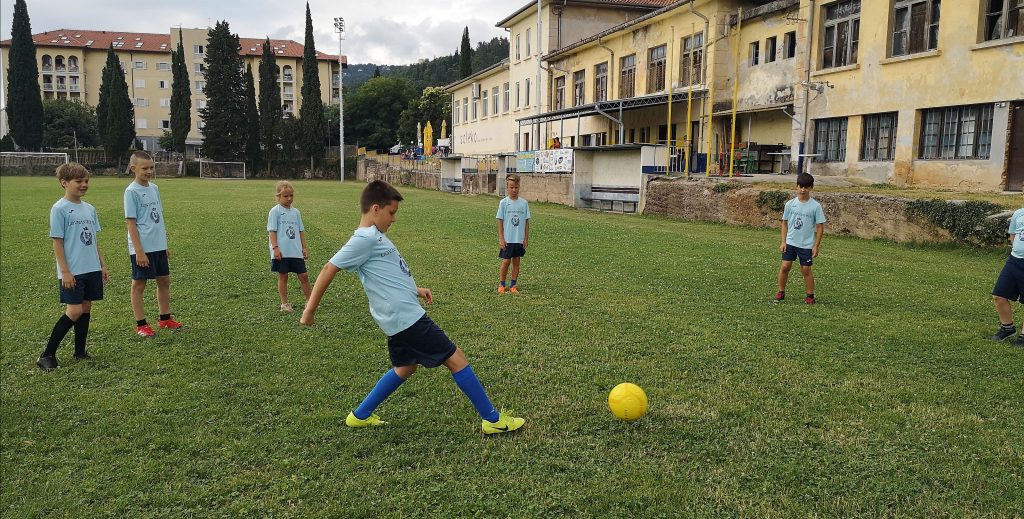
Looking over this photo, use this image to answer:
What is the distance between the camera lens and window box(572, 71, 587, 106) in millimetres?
42344

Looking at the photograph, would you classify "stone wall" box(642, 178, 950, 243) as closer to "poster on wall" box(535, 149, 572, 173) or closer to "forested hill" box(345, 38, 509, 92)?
"poster on wall" box(535, 149, 572, 173)

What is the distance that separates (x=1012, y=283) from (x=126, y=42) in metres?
115

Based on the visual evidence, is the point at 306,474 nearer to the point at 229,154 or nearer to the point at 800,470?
the point at 800,470

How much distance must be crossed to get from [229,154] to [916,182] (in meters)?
62.1

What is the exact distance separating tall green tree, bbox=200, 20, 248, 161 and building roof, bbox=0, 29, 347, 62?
32.1m

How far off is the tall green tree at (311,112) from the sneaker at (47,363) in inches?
2589

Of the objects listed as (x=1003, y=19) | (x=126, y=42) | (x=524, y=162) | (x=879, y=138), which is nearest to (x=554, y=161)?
(x=524, y=162)

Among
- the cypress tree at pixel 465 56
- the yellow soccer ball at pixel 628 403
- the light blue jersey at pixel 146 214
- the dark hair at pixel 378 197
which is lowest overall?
the yellow soccer ball at pixel 628 403

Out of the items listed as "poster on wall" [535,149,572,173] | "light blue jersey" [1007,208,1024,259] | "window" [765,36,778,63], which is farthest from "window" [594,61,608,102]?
"light blue jersey" [1007,208,1024,259]

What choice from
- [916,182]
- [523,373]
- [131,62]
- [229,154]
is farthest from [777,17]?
[131,62]

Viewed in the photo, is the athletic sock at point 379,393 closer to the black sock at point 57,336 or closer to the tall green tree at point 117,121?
the black sock at point 57,336

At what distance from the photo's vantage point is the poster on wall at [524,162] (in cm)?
3432

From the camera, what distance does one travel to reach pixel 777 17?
2777 cm

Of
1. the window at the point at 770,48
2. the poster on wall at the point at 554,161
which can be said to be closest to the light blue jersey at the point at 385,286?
the poster on wall at the point at 554,161
